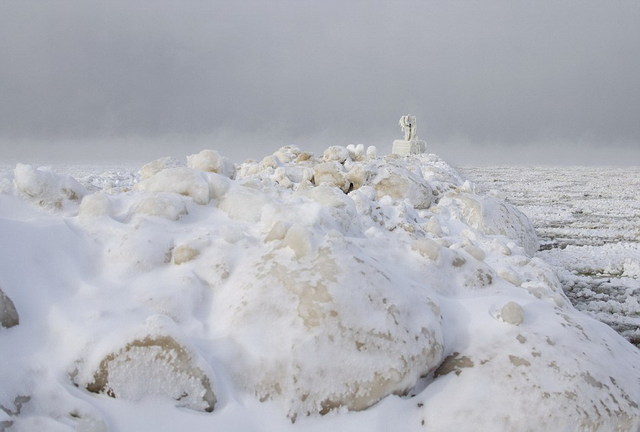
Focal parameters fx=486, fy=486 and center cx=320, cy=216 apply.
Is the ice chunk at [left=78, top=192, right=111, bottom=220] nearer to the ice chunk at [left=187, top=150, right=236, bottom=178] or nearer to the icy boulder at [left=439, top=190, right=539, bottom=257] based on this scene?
the ice chunk at [left=187, top=150, right=236, bottom=178]

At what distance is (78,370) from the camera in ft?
6.01

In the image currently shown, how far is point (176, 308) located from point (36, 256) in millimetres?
765

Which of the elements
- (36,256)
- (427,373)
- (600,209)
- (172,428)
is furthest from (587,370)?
(600,209)

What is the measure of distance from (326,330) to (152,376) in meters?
0.71

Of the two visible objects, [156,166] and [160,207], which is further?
[156,166]

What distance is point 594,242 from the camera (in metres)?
5.97

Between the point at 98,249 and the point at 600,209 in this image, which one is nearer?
the point at 98,249

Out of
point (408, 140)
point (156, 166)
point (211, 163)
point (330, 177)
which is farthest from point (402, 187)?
point (408, 140)

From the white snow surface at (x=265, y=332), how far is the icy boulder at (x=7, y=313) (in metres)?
0.01

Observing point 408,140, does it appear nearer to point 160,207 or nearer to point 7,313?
point 160,207

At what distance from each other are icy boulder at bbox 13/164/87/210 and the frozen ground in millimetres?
3619

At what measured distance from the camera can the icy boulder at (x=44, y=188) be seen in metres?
2.90

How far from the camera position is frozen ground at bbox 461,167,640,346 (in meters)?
3.68

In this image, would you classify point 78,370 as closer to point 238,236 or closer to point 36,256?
point 36,256
